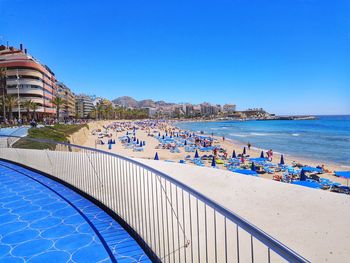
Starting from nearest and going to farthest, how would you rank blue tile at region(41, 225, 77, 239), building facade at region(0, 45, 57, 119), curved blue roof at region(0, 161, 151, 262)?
1. curved blue roof at region(0, 161, 151, 262)
2. blue tile at region(41, 225, 77, 239)
3. building facade at region(0, 45, 57, 119)

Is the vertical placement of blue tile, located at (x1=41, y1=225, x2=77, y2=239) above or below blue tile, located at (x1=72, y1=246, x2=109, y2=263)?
above

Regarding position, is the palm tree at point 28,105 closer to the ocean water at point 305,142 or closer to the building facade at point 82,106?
the ocean water at point 305,142

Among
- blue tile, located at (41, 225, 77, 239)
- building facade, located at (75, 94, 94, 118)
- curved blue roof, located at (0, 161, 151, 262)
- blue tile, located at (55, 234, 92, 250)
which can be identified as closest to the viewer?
curved blue roof, located at (0, 161, 151, 262)

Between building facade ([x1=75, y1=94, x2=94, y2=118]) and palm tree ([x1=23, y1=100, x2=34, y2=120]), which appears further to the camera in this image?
building facade ([x1=75, y1=94, x2=94, y2=118])

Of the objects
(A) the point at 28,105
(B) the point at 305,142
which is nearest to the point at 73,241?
(B) the point at 305,142

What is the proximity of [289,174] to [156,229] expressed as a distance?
20.5m

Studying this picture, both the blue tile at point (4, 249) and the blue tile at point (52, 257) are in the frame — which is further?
the blue tile at point (4, 249)

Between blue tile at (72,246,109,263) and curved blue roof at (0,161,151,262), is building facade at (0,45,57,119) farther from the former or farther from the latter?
blue tile at (72,246,109,263)

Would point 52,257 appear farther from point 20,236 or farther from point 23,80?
point 23,80

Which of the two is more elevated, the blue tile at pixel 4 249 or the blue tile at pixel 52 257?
the blue tile at pixel 4 249

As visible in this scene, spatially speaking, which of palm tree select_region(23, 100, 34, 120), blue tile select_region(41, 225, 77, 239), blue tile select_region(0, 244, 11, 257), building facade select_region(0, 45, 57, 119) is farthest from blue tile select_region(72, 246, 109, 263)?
building facade select_region(0, 45, 57, 119)

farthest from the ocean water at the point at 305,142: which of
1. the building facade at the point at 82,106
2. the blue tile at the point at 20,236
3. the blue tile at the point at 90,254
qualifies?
the building facade at the point at 82,106

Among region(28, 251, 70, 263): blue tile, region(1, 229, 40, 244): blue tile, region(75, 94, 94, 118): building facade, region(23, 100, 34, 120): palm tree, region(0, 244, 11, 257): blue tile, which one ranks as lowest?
region(28, 251, 70, 263): blue tile

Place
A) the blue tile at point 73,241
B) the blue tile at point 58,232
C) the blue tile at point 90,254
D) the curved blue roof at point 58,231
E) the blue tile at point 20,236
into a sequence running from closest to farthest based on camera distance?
the blue tile at point 90,254
the curved blue roof at point 58,231
the blue tile at point 73,241
the blue tile at point 20,236
the blue tile at point 58,232
